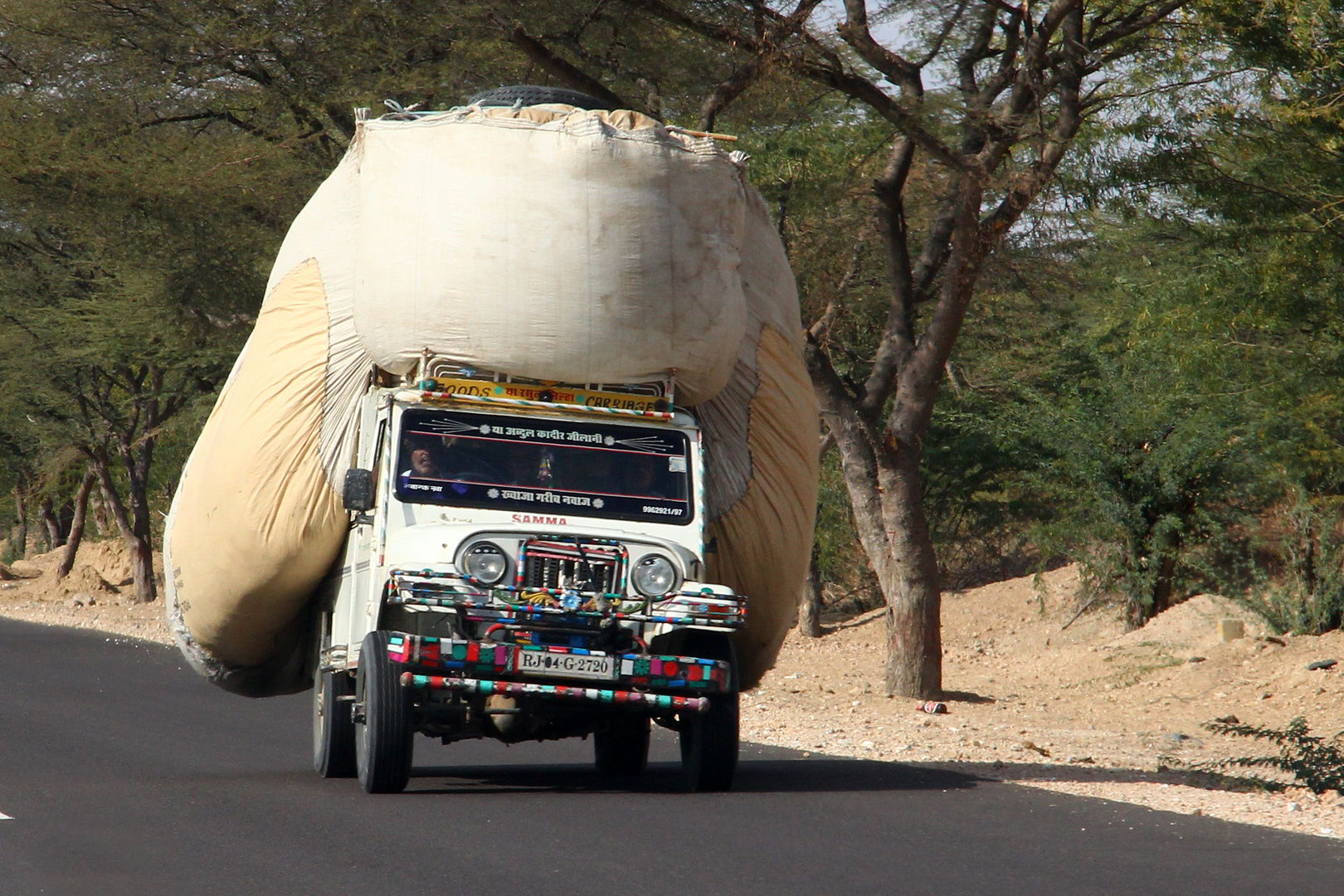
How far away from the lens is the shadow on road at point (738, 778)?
907 cm

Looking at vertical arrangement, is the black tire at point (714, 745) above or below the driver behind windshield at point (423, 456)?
below

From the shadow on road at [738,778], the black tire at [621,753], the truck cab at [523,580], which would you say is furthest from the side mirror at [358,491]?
the black tire at [621,753]

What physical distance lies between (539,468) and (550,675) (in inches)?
51.2

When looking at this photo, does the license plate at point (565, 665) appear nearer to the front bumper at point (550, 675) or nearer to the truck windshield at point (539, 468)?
the front bumper at point (550, 675)

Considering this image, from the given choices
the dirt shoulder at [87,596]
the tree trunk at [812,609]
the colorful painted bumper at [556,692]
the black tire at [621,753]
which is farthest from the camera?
the dirt shoulder at [87,596]

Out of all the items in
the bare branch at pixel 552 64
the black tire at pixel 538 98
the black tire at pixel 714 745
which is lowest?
the black tire at pixel 714 745

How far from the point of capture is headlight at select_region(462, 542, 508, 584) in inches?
324

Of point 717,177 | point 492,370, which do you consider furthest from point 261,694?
point 717,177

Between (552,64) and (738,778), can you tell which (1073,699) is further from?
(738,778)

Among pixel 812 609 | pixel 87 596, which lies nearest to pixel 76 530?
pixel 87 596

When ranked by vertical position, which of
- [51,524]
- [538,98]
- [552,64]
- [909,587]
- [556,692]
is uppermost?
[552,64]

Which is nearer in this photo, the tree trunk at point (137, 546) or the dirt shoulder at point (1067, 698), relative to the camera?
the dirt shoulder at point (1067, 698)

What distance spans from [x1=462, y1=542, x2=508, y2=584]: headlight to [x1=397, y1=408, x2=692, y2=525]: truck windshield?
49 cm

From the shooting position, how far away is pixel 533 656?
26.5 feet
